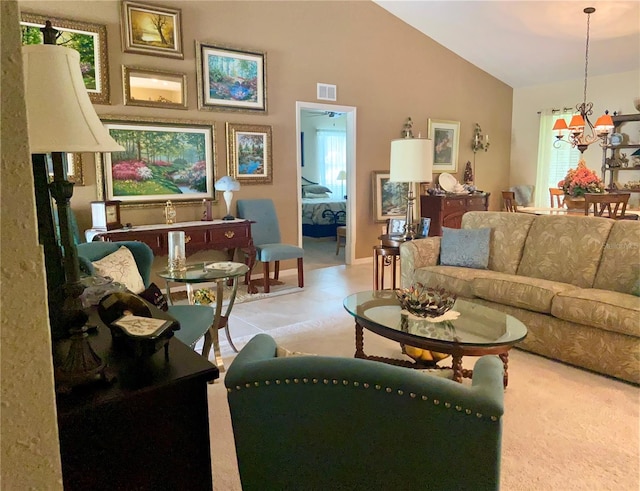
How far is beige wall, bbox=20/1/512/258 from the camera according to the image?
4754 millimetres

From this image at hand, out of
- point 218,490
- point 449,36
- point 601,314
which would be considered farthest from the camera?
point 449,36

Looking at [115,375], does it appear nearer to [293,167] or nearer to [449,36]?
[293,167]

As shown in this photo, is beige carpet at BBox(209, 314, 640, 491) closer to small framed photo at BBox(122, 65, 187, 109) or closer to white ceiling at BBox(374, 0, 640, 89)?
small framed photo at BBox(122, 65, 187, 109)

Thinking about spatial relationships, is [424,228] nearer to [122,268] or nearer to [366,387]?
[122,268]

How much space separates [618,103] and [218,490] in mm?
7312

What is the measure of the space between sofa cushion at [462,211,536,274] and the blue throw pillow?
82mm

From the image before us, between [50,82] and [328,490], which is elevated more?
[50,82]

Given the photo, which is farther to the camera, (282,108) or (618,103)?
(618,103)

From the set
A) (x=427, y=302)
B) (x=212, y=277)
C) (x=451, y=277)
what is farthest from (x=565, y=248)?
(x=212, y=277)

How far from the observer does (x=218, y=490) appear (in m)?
1.96

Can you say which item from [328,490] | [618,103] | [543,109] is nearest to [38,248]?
[328,490]

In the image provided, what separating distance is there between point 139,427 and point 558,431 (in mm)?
2035

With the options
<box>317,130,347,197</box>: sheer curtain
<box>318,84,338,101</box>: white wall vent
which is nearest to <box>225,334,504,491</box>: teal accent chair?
<box>318,84,338,101</box>: white wall vent

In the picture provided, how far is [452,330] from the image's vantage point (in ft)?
8.36
